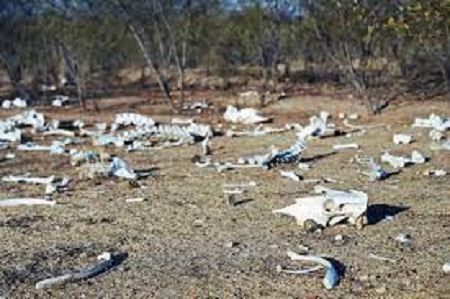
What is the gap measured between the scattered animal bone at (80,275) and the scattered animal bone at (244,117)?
43.1 ft

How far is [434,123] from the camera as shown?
18.0m

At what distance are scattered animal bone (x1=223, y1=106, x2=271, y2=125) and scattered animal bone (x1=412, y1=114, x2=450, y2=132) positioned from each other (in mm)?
3949

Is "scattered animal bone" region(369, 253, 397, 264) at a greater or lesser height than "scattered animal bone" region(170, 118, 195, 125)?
greater

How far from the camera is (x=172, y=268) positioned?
26.3 feet

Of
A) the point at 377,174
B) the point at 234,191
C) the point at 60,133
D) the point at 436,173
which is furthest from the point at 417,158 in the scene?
the point at 60,133

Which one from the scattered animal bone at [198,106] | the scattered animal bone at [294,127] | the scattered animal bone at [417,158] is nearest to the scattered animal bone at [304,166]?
the scattered animal bone at [417,158]

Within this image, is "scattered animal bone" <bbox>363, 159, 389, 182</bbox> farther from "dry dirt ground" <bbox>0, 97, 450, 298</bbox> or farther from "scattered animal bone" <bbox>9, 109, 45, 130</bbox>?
"scattered animal bone" <bbox>9, 109, 45, 130</bbox>

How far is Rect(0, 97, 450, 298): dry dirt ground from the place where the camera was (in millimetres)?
7465

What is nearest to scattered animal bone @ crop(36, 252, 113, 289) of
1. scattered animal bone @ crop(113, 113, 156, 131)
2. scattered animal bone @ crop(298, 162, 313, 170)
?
scattered animal bone @ crop(298, 162, 313, 170)

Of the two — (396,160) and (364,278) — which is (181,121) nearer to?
(396,160)

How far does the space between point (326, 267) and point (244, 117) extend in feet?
44.9

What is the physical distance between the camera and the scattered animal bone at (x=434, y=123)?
17.6 metres

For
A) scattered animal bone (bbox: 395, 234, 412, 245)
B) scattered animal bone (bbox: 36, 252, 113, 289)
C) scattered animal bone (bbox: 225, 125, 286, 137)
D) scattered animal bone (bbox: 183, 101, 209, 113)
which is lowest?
scattered animal bone (bbox: 183, 101, 209, 113)

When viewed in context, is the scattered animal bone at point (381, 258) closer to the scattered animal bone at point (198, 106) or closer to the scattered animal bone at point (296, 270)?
the scattered animal bone at point (296, 270)
